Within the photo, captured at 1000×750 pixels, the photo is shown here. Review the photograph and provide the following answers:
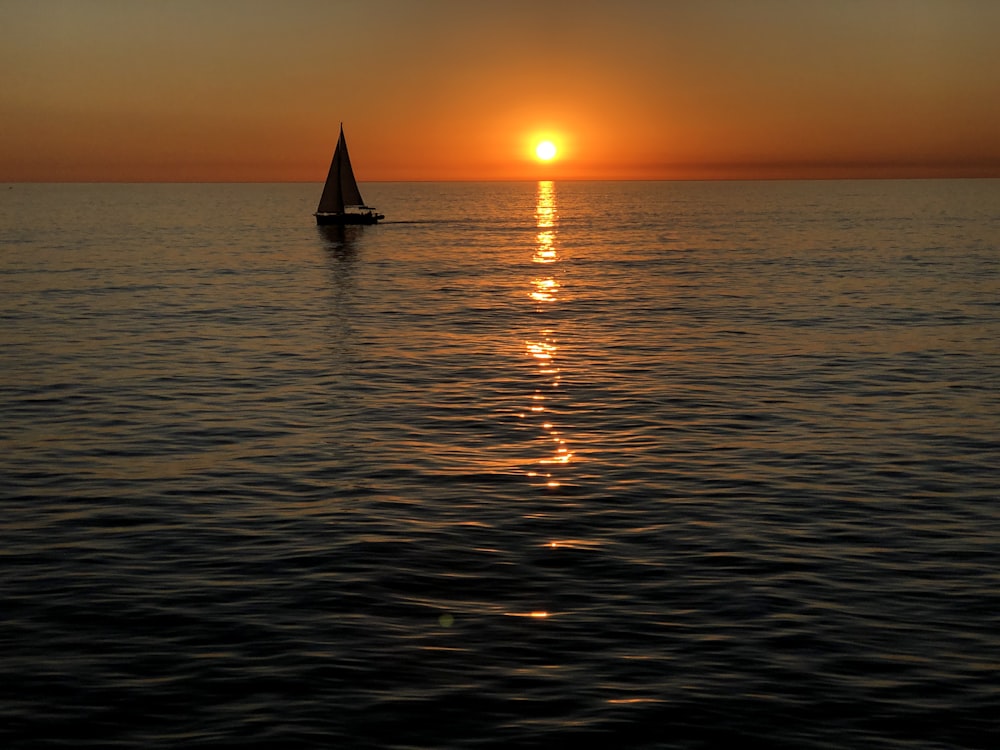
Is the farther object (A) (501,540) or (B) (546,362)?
(B) (546,362)

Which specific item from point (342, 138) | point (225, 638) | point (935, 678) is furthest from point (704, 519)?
point (342, 138)

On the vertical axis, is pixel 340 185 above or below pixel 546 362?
above

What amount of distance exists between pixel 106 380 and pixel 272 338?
12.5m

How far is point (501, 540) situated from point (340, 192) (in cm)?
12674

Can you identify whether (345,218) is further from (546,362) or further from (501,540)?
(501,540)

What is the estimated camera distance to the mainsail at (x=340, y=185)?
452 feet

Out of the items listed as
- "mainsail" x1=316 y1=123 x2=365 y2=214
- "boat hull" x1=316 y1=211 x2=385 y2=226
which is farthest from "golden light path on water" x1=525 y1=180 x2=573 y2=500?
"boat hull" x1=316 y1=211 x2=385 y2=226

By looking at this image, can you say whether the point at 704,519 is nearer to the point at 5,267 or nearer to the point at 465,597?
the point at 465,597

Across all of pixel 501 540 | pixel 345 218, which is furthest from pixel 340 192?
pixel 501 540

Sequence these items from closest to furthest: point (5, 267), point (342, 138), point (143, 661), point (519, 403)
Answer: point (143, 661) → point (519, 403) → point (5, 267) → point (342, 138)

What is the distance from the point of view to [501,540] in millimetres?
20188

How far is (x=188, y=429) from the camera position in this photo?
29984 mm

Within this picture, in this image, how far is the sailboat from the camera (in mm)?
138250

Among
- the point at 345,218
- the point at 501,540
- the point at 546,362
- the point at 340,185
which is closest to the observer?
the point at 501,540
